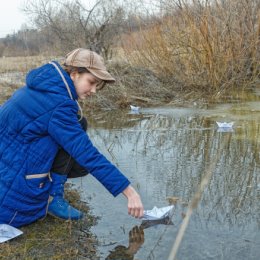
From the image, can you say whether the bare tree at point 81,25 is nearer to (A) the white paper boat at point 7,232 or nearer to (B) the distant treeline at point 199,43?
(B) the distant treeline at point 199,43

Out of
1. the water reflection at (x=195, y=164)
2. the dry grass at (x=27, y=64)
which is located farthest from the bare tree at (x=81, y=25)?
the water reflection at (x=195, y=164)

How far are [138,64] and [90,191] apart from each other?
261 inches

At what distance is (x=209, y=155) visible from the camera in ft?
13.6

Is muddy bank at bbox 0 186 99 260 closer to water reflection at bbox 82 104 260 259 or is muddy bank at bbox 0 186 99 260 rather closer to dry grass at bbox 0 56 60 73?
water reflection at bbox 82 104 260 259

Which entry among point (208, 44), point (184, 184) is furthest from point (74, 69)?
point (208, 44)

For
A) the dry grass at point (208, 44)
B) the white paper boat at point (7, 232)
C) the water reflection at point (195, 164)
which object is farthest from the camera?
the dry grass at point (208, 44)

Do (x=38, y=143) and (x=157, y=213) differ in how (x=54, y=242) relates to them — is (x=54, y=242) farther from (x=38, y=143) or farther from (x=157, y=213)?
(x=157, y=213)

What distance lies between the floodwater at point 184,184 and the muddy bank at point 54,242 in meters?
0.08

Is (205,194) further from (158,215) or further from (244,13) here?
(244,13)

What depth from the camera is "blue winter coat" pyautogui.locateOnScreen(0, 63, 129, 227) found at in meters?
2.38

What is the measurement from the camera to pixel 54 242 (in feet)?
8.18

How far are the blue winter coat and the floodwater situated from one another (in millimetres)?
413

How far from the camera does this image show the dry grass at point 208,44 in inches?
315

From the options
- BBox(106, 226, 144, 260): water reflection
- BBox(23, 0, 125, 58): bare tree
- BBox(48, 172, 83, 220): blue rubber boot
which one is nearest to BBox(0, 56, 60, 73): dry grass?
BBox(23, 0, 125, 58): bare tree
